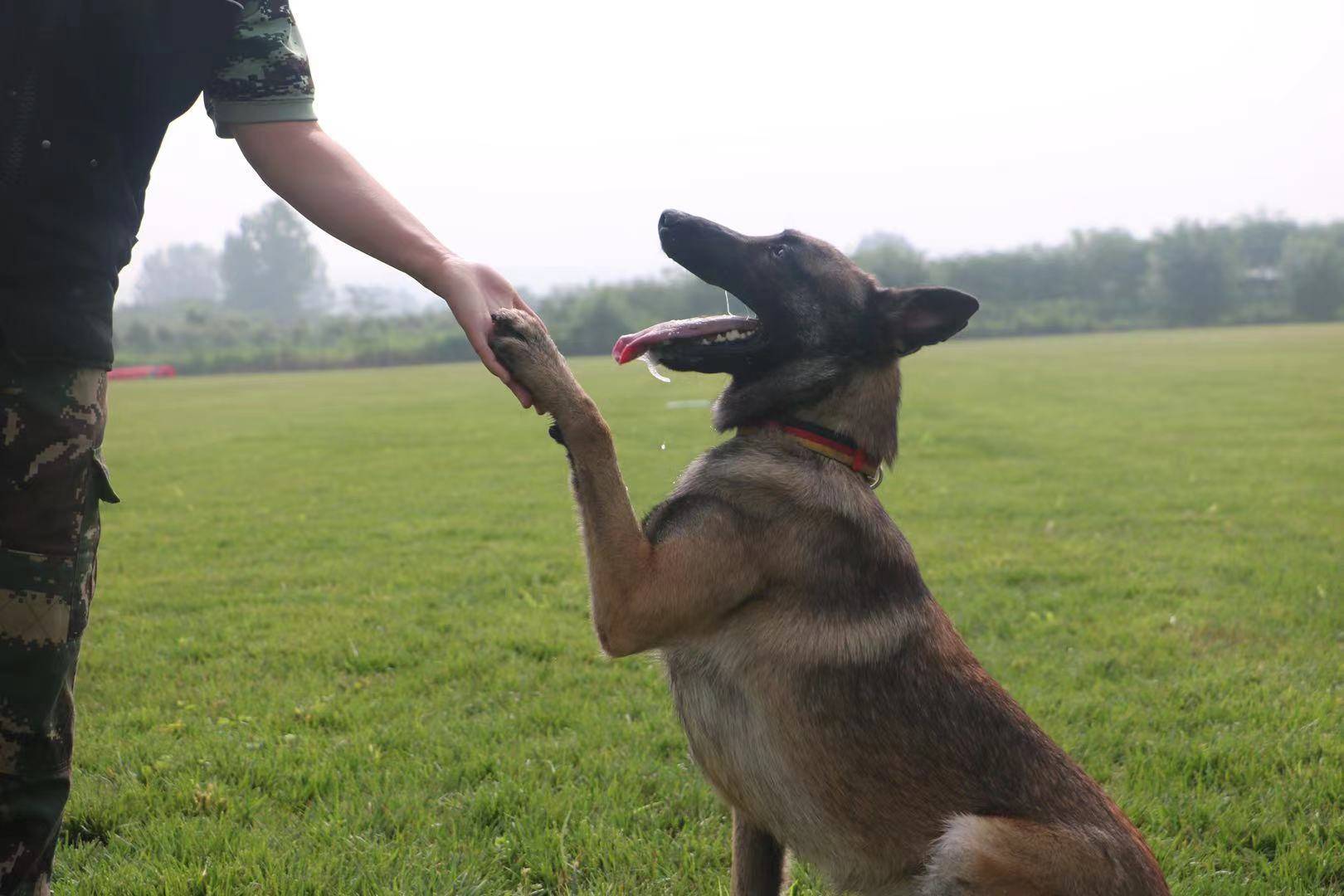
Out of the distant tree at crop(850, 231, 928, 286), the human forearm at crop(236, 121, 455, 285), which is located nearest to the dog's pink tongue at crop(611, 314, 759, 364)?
the human forearm at crop(236, 121, 455, 285)

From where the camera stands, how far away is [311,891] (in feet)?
10.4

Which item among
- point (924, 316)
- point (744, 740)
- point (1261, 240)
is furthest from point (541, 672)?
point (1261, 240)

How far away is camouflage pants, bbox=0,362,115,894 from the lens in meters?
1.98

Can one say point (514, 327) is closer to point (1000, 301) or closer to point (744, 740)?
point (744, 740)

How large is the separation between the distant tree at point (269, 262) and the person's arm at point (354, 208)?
14884cm

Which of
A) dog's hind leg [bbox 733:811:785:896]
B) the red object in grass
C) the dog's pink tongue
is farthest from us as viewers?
the red object in grass

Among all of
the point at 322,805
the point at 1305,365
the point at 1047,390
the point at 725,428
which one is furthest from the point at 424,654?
the point at 1305,365

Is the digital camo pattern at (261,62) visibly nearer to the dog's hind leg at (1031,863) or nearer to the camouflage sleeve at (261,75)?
the camouflage sleeve at (261,75)

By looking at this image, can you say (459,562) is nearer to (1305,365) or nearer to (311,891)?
(311,891)

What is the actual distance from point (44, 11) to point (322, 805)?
2874 mm

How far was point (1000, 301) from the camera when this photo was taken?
74.8 meters

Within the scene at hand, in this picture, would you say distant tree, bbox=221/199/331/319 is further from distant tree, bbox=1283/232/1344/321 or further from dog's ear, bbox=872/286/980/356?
dog's ear, bbox=872/286/980/356

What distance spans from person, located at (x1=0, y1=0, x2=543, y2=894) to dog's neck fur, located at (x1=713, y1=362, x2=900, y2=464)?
1.73m

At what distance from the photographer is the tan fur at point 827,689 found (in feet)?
8.61
